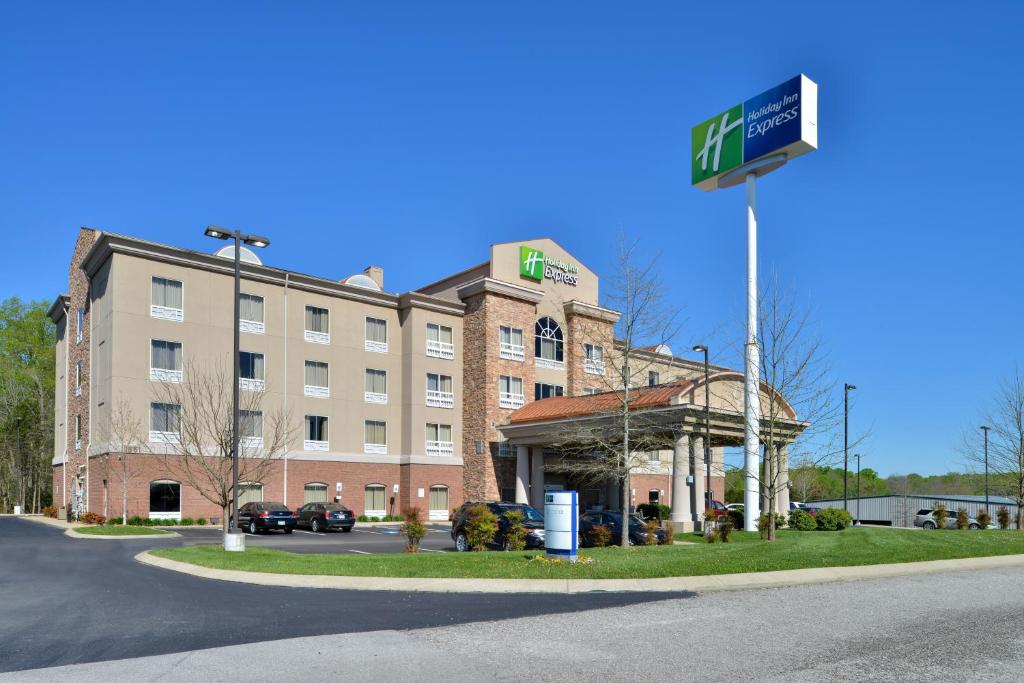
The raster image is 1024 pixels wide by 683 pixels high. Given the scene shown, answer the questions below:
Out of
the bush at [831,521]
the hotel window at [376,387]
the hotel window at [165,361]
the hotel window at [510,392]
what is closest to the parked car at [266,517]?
the hotel window at [165,361]

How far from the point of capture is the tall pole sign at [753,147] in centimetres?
3309

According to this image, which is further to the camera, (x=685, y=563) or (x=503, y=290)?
(x=503, y=290)

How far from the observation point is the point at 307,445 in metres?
42.9

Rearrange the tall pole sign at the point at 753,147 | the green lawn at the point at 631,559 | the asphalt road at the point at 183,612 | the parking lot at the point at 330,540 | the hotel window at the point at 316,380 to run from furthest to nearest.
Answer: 1. the hotel window at the point at 316,380
2. the tall pole sign at the point at 753,147
3. the parking lot at the point at 330,540
4. the green lawn at the point at 631,559
5. the asphalt road at the point at 183,612

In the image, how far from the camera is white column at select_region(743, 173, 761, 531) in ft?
96.8

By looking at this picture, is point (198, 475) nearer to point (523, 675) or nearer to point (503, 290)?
point (503, 290)

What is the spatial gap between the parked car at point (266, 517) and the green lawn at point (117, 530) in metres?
3.59

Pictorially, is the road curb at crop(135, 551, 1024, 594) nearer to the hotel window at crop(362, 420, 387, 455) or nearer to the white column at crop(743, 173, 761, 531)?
the white column at crop(743, 173, 761, 531)

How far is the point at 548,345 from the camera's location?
52281 mm

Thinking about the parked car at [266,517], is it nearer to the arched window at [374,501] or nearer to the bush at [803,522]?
the arched window at [374,501]

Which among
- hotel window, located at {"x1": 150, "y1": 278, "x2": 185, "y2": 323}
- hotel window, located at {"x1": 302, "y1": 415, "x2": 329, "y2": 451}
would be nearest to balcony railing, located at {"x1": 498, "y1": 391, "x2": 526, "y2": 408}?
hotel window, located at {"x1": 302, "y1": 415, "x2": 329, "y2": 451}

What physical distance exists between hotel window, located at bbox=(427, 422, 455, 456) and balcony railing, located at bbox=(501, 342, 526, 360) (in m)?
5.46

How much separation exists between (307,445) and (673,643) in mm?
35585

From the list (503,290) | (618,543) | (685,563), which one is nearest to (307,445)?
(503,290)
